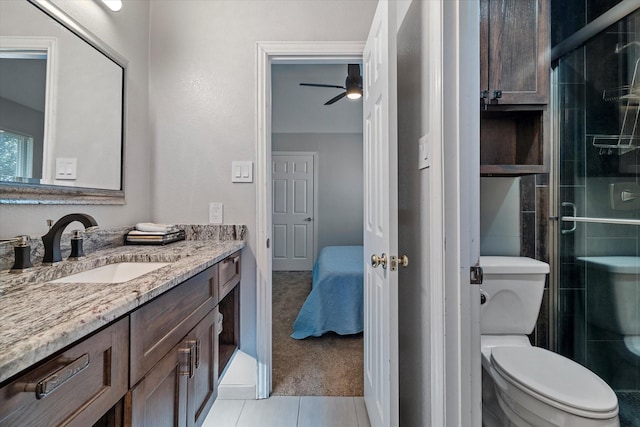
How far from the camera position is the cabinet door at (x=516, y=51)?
4.29ft

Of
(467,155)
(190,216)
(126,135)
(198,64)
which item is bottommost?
(190,216)

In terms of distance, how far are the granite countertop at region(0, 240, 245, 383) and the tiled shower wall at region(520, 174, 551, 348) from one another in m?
1.71

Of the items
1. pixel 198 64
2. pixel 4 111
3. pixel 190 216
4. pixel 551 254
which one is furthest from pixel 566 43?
pixel 4 111

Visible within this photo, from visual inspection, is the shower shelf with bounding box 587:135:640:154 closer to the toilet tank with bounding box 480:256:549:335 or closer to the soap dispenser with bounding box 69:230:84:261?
Answer: the toilet tank with bounding box 480:256:549:335

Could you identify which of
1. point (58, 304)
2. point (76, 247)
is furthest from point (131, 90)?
point (58, 304)

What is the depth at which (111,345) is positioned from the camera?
60cm

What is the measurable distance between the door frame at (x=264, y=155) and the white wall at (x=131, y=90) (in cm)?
69

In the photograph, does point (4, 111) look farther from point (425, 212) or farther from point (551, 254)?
point (551, 254)

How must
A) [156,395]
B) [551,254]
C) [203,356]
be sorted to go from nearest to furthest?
1. [156,395]
2. [203,356]
3. [551,254]

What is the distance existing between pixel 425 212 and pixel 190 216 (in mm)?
1380

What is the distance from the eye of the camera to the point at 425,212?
3.44 feet

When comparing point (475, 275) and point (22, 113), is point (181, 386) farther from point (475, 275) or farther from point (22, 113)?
point (22, 113)

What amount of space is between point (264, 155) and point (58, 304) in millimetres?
1237

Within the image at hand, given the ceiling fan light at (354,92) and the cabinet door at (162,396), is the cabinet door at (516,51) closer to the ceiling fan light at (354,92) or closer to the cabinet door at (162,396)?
the ceiling fan light at (354,92)
